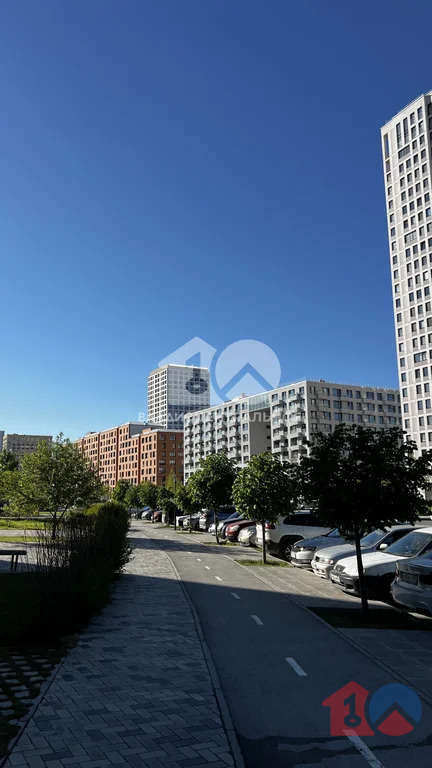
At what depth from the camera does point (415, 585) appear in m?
10.5

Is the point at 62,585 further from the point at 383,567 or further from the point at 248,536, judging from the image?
the point at 248,536

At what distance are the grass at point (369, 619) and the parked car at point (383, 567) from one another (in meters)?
0.50

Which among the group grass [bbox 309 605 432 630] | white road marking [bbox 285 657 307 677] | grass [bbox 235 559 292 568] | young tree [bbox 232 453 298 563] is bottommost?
Result: grass [bbox 235 559 292 568]

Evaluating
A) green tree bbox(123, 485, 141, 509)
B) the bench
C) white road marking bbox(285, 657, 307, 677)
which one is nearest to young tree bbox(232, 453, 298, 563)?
the bench

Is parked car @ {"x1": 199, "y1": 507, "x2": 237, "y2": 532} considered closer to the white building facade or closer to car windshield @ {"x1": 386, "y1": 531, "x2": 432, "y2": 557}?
car windshield @ {"x1": 386, "y1": 531, "x2": 432, "y2": 557}

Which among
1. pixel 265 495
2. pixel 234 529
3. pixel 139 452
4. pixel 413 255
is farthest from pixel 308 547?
pixel 139 452

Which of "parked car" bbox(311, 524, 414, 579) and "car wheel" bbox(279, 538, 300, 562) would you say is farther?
"car wheel" bbox(279, 538, 300, 562)

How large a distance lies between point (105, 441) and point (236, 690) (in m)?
179

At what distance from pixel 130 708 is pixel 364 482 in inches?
285

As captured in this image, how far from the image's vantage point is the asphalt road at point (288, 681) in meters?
5.17

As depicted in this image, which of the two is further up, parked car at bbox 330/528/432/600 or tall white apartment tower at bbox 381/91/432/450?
tall white apartment tower at bbox 381/91/432/450

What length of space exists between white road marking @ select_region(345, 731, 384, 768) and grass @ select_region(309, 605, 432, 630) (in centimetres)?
541

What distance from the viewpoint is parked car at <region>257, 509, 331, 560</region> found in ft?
73.1

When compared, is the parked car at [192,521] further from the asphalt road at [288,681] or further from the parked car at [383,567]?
the parked car at [383,567]
